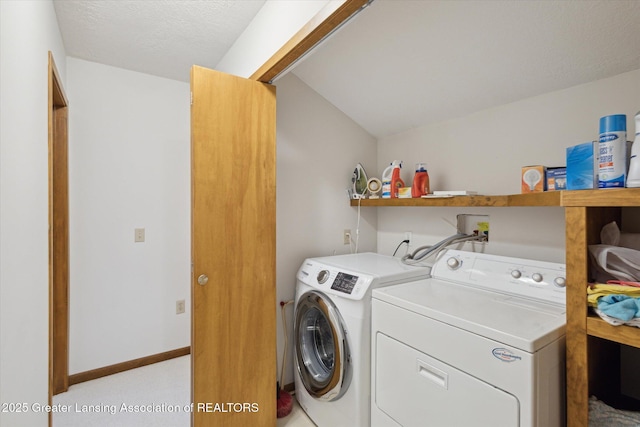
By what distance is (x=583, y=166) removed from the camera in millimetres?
1100

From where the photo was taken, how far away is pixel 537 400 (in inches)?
36.6

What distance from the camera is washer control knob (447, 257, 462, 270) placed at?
1696mm

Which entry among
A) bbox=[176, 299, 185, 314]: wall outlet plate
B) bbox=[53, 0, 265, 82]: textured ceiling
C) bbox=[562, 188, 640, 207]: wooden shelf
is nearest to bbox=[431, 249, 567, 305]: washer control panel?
bbox=[562, 188, 640, 207]: wooden shelf

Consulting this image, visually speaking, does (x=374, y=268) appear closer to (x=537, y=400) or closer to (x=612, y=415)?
(x=537, y=400)

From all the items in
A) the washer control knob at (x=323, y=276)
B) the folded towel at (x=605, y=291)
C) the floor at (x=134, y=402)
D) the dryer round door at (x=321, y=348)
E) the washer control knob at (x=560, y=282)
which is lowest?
the floor at (x=134, y=402)

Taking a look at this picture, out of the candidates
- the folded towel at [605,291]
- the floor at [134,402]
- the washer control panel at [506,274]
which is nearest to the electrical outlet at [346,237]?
the washer control panel at [506,274]

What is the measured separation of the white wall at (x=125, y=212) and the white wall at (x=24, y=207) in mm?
868

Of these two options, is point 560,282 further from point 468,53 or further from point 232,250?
point 232,250

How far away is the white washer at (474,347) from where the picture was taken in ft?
3.16

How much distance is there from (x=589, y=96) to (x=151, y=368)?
3.33 metres

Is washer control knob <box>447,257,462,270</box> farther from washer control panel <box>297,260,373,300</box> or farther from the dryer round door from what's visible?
the dryer round door

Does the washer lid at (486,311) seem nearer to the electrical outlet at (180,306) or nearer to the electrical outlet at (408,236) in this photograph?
the electrical outlet at (408,236)

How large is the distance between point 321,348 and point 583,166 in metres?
1.64

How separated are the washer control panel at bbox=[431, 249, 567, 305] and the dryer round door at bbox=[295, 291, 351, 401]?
67 cm
